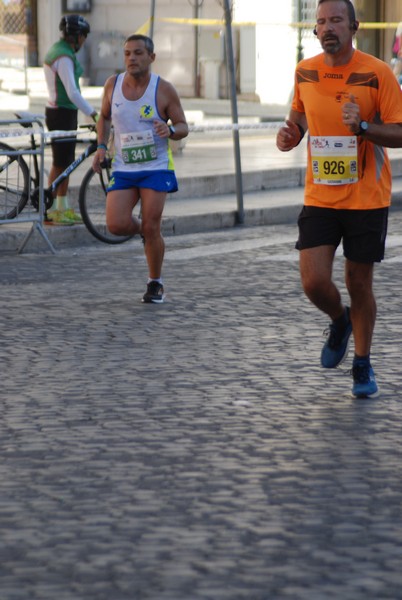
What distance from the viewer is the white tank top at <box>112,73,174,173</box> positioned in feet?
31.5

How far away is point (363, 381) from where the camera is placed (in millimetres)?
6734

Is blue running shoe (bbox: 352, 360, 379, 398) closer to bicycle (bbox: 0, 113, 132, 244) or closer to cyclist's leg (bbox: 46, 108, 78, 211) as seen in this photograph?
bicycle (bbox: 0, 113, 132, 244)

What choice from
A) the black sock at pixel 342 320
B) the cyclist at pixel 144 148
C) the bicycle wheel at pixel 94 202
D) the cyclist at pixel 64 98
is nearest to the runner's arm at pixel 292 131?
the black sock at pixel 342 320

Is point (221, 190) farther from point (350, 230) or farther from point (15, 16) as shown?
point (15, 16)

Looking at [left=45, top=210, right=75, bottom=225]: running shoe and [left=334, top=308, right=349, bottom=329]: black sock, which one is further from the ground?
[left=334, top=308, right=349, bottom=329]: black sock

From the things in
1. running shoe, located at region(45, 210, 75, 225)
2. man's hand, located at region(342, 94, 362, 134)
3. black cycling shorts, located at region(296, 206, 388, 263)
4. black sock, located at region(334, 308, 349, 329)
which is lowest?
running shoe, located at region(45, 210, 75, 225)

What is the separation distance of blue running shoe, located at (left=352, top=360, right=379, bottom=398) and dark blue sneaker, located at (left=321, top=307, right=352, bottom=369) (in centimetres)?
25

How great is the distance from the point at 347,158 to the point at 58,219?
6.56 meters

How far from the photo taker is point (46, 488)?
5.25 meters

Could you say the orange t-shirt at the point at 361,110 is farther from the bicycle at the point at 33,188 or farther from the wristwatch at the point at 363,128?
the bicycle at the point at 33,188

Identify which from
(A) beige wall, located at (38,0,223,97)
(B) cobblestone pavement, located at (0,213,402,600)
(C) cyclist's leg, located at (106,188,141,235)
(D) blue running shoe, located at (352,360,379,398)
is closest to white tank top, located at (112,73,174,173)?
(C) cyclist's leg, located at (106,188,141,235)

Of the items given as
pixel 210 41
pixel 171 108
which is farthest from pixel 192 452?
pixel 210 41

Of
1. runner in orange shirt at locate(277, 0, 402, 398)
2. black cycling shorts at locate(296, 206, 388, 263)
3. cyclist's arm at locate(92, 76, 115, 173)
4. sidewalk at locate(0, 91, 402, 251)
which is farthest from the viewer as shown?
sidewalk at locate(0, 91, 402, 251)

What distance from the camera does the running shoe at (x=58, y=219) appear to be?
1279 cm
